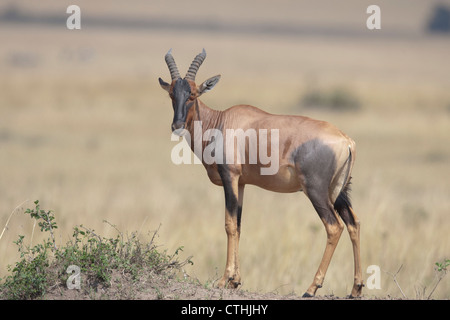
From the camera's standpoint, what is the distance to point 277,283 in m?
13.3

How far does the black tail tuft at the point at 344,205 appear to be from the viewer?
8641mm

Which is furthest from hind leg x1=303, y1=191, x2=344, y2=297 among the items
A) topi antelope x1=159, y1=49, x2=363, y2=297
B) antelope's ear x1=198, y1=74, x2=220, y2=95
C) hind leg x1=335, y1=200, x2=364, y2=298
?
antelope's ear x1=198, y1=74, x2=220, y2=95

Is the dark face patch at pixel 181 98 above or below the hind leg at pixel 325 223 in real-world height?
above

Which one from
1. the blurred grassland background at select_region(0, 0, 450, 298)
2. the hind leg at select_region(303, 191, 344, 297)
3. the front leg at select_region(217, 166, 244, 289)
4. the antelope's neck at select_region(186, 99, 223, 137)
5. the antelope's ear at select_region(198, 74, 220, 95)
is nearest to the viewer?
the hind leg at select_region(303, 191, 344, 297)

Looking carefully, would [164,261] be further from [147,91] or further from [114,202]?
[147,91]

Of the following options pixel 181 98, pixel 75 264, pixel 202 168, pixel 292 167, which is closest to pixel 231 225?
pixel 292 167

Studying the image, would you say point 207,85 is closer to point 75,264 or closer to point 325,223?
point 325,223

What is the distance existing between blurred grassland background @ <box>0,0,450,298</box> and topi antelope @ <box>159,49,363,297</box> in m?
1.57

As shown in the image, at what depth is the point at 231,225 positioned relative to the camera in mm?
8656

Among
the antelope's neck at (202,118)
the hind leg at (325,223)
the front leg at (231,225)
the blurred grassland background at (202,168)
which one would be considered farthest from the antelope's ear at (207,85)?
the blurred grassland background at (202,168)

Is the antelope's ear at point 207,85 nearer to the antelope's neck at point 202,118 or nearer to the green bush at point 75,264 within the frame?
the antelope's neck at point 202,118

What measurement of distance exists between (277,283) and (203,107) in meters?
5.14

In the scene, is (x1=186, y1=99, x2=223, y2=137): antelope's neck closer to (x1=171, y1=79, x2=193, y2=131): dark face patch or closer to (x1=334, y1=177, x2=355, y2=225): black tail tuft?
(x1=171, y1=79, x2=193, y2=131): dark face patch

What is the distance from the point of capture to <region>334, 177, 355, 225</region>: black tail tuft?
864 cm
